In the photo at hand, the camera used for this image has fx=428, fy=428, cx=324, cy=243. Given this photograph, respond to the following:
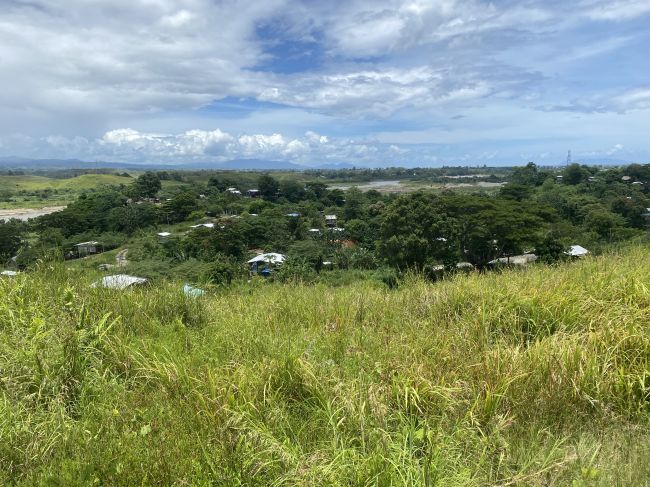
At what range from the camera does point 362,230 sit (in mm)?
54719

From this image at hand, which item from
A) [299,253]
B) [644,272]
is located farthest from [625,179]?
[644,272]

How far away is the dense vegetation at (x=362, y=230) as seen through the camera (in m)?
28.5

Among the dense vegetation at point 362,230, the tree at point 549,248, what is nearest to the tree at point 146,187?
the dense vegetation at point 362,230

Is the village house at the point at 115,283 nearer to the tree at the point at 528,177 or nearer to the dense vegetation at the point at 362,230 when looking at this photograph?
the dense vegetation at the point at 362,230

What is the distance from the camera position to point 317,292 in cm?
536

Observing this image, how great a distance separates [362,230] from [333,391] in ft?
172

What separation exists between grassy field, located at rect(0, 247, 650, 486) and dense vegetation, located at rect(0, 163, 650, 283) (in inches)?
95.0

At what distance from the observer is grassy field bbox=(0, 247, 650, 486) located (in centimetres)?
203

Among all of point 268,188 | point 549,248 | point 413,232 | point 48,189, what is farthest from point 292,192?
point 48,189

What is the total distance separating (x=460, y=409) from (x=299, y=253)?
4158 cm

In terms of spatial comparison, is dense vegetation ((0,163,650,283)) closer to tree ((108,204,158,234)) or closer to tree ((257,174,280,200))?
tree ((108,204,158,234))

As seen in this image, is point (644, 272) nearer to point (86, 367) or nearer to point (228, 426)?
point (228, 426)

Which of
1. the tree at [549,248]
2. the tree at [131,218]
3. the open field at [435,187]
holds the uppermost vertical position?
the open field at [435,187]

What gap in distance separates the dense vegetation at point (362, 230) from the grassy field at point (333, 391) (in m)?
2.41
